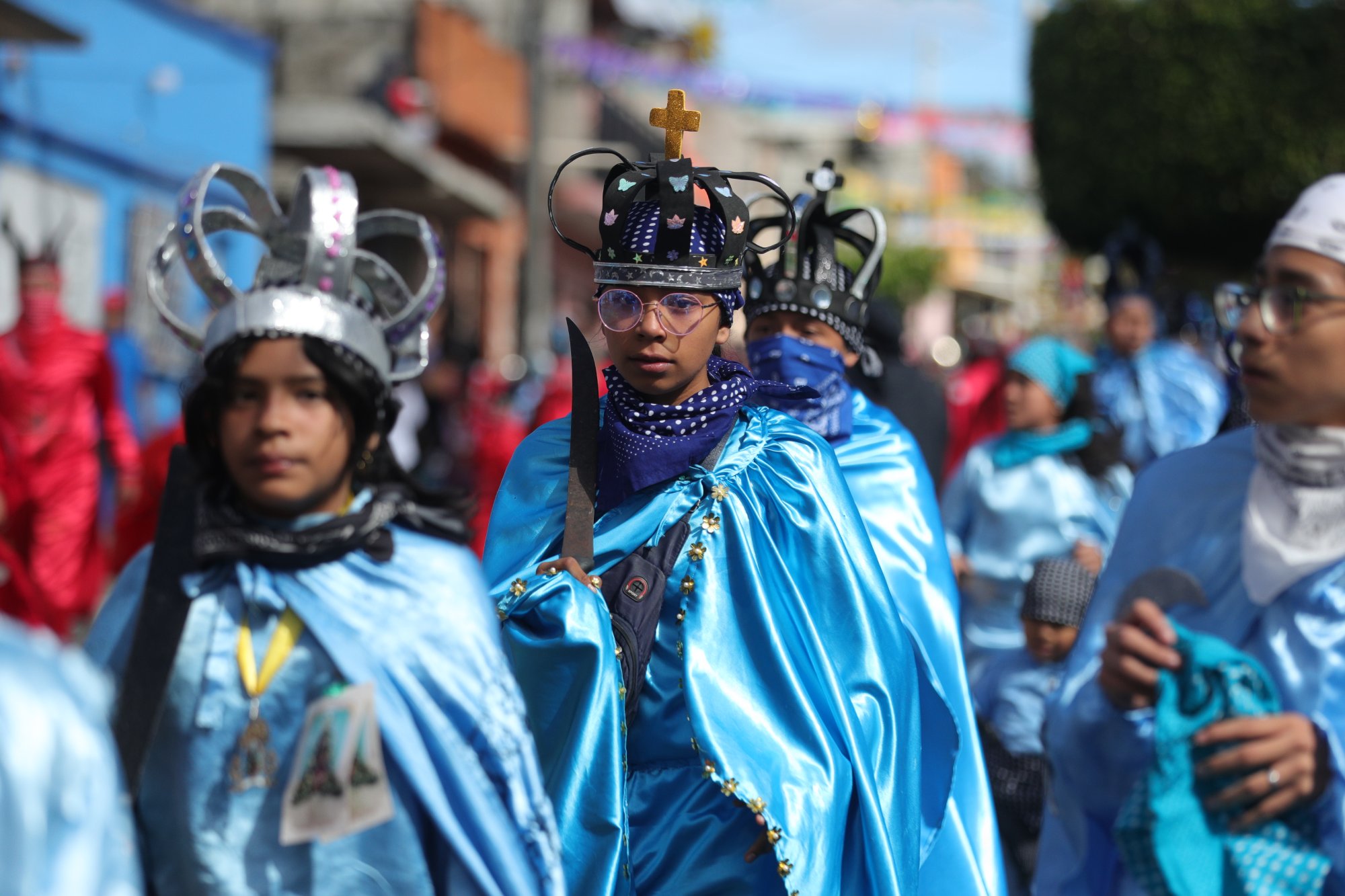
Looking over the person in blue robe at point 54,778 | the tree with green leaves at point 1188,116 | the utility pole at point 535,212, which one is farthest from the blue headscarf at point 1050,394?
the tree with green leaves at point 1188,116

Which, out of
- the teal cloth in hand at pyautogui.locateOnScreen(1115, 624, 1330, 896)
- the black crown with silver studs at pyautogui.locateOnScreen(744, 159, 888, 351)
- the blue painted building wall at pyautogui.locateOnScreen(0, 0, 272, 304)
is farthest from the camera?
the blue painted building wall at pyautogui.locateOnScreen(0, 0, 272, 304)

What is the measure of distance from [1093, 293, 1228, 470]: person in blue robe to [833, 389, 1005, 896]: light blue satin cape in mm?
5282

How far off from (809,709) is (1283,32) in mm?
19248


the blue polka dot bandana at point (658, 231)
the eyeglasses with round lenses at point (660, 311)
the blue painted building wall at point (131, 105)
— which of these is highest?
the blue painted building wall at point (131, 105)

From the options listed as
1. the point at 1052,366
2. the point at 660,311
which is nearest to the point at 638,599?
the point at 660,311

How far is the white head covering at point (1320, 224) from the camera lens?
10.2 ft

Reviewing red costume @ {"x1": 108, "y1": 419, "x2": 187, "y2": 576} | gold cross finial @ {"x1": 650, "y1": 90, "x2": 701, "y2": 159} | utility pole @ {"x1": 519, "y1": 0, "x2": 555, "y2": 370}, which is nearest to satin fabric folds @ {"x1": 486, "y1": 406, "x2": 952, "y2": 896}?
gold cross finial @ {"x1": 650, "y1": 90, "x2": 701, "y2": 159}

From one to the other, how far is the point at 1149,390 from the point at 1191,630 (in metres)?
7.00

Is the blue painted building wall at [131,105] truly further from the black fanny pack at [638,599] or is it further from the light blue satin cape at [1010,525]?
the black fanny pack at [638,599]

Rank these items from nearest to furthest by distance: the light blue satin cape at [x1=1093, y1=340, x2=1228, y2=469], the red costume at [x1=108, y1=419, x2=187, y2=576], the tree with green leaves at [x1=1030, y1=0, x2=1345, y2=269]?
the red costume at [x1=108, y1=419, x2=187, y2=576], the light blue satin cape at [x1=1093, y1=340, x2=1228, y2=469], the tree with green leaves at [x1=1030, y1=0, x2=1345, y2=269]

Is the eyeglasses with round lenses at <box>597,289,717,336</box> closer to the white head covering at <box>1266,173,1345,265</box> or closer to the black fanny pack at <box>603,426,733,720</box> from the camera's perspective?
the black fanny pack at <box>603,426,733,720</box>

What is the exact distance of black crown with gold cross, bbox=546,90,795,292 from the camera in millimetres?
3592

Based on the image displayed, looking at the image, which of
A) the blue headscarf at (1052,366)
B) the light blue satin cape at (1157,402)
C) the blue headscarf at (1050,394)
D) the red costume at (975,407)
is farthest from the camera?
the light blue satin cape at (1157,402)

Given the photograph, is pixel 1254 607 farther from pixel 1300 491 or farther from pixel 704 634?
pixel 704 634
